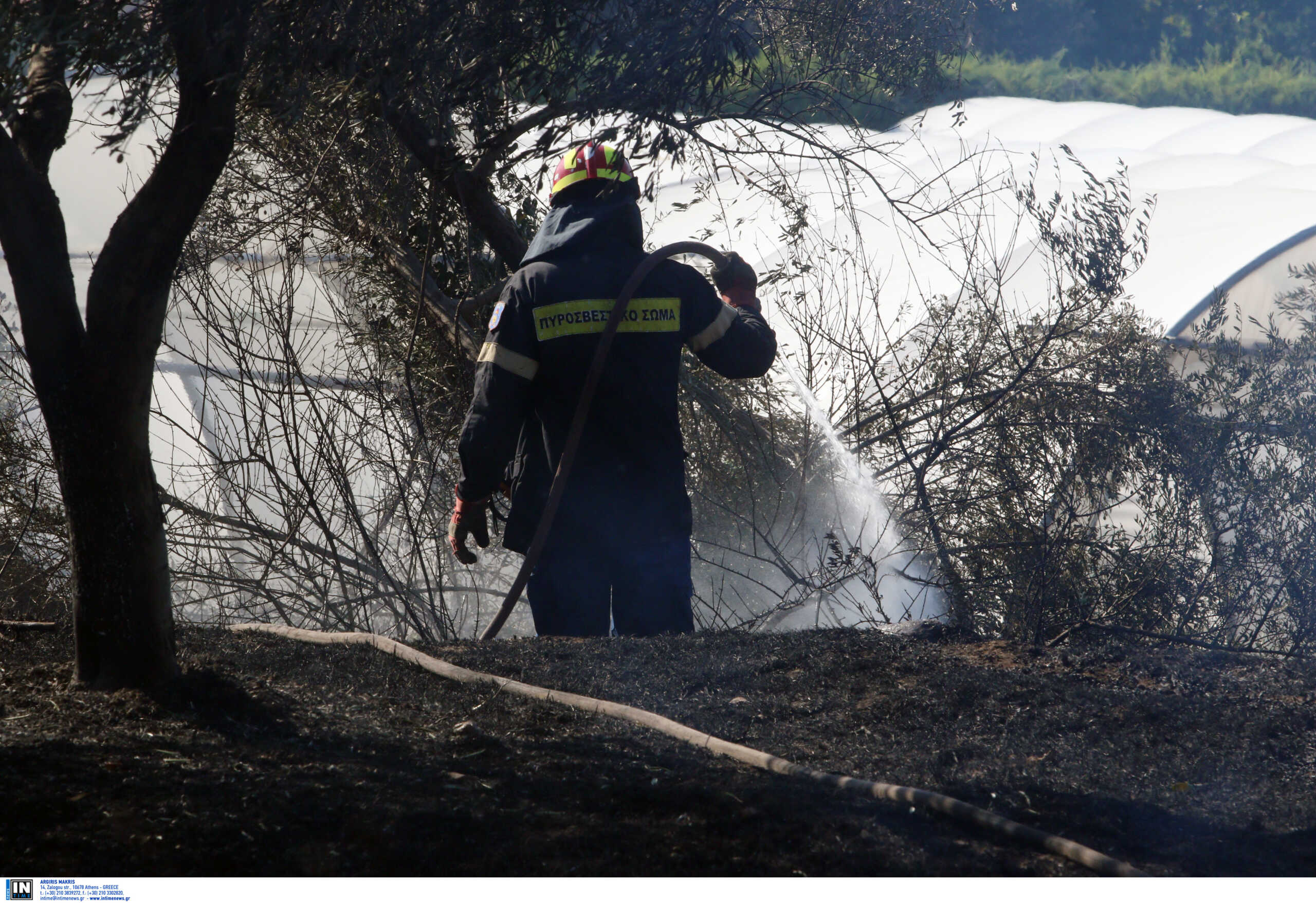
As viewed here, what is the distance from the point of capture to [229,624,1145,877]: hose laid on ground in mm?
1755

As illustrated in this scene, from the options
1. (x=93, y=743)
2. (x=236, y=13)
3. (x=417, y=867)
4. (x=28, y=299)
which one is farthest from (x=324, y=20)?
(x=417, y=867)

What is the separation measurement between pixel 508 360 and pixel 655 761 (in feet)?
5.53

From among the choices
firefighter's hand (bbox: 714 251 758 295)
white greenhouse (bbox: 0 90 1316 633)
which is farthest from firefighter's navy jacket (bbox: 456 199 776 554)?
white greenhouse (bbox: 0 90 1316 633)

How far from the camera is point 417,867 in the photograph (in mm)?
1682

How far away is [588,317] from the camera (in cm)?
351

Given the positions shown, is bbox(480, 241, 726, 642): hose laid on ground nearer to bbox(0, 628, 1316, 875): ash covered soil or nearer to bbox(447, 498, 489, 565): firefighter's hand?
bbox(447, 498, 489, 565): firefighter's hand

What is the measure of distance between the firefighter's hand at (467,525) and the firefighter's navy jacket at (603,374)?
0.07 m

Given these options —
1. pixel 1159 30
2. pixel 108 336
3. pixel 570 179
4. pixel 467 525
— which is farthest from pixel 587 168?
pixel 1159 30

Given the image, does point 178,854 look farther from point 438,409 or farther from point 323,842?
point 438,409

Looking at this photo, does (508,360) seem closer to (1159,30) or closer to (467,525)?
(467,525)

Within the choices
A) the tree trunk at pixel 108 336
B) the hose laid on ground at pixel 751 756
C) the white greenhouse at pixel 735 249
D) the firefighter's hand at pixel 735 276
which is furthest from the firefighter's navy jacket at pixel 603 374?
the tree trunk at pixel 108 336

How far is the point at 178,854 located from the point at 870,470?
220 inches

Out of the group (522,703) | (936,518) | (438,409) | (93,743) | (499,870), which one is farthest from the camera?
(936,518)

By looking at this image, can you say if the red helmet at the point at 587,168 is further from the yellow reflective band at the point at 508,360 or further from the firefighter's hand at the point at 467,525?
the firefighter's hand at the point at 467,525
